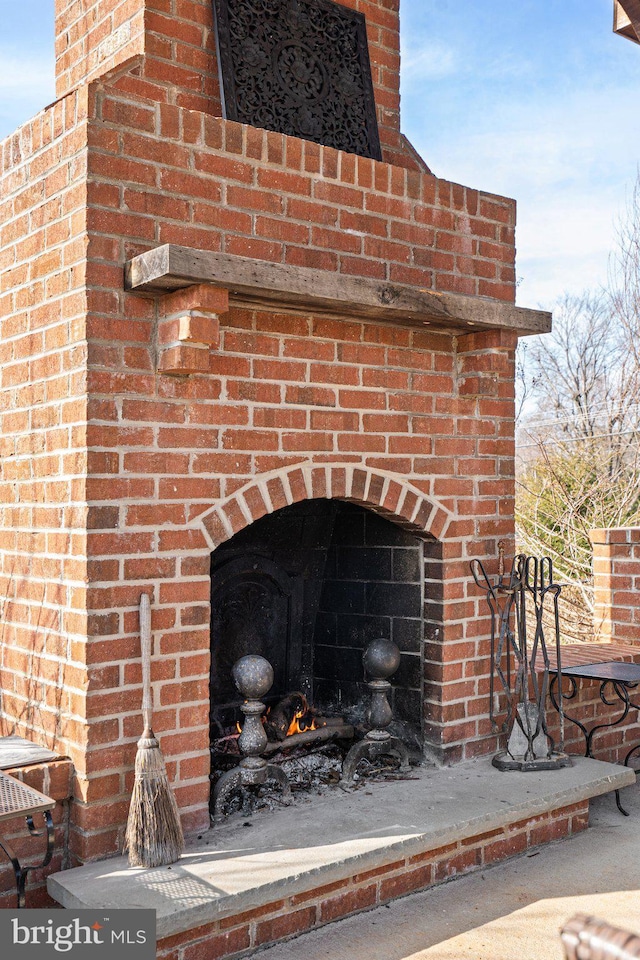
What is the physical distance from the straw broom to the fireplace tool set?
0.43 metres

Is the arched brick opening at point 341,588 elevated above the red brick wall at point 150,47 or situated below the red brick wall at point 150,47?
below

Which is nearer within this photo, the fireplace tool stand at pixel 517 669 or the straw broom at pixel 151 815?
the straw broom at pixel 151 815

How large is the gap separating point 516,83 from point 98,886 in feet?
37.5

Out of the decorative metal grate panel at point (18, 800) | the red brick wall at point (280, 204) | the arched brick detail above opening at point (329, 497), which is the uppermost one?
the red brick wall at point (280, 204)

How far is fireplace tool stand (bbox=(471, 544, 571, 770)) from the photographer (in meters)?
3.83

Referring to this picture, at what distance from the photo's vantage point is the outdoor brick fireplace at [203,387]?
9.42 ft

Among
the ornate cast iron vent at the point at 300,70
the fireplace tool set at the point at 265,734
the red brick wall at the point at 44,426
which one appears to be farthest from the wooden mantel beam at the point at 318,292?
the fireplace tool set at the point at 265,734

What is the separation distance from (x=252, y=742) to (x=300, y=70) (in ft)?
8.93

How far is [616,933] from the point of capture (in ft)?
5.02

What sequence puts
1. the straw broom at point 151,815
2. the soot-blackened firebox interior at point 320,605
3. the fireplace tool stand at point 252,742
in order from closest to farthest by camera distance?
the straw broom at point 151,815 < the fireplace tool stand at point 252,742 < the soot-blackened firebox interior at point 320,605

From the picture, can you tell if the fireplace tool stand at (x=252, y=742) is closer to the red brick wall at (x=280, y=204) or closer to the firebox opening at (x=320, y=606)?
the firebox opening at (x=320, y=606)

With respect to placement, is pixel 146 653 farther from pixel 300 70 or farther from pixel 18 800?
pixel 300 70

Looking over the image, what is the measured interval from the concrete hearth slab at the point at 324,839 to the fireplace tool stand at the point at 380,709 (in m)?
0.15

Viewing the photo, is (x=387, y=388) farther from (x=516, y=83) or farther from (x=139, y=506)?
(x=516, y=83)
